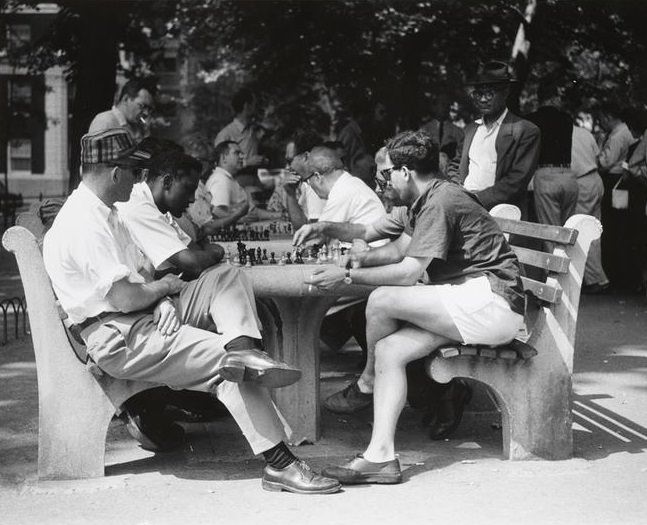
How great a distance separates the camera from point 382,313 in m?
5.41

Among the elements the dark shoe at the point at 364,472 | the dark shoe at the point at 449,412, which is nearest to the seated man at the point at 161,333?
the dark shoe at the point at 364,472

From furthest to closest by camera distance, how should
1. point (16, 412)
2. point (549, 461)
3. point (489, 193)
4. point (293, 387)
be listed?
1. point (489, 193)
2. point (16, 412)
3. point (293, 387)
4. point (549, 461)

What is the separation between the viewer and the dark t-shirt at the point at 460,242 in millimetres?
5309

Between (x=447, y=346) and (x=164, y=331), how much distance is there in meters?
1.32

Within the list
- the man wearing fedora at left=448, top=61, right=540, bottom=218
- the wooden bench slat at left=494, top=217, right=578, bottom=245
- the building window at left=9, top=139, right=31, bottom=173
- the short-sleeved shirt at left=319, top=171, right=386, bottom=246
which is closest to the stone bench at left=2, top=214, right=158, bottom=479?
the wooden bench slat at left=494, top=217, right=578, bottom=245

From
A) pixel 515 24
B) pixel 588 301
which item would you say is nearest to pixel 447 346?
pixel 588 301

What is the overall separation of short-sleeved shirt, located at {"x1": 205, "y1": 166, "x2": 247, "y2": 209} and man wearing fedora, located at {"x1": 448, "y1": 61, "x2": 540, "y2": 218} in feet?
7.87

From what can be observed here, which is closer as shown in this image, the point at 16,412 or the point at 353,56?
the point at 16,412

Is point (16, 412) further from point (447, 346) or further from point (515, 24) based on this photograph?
point (515, 24)

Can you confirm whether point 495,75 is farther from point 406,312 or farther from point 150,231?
point 150,231

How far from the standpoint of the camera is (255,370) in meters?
4.96

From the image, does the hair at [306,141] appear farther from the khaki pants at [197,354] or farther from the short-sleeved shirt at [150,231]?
the khaki pants at [197,354]

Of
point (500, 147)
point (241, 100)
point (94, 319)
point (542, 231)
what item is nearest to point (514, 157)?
point (500, 147)

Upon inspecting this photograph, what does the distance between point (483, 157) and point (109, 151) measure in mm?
3699
